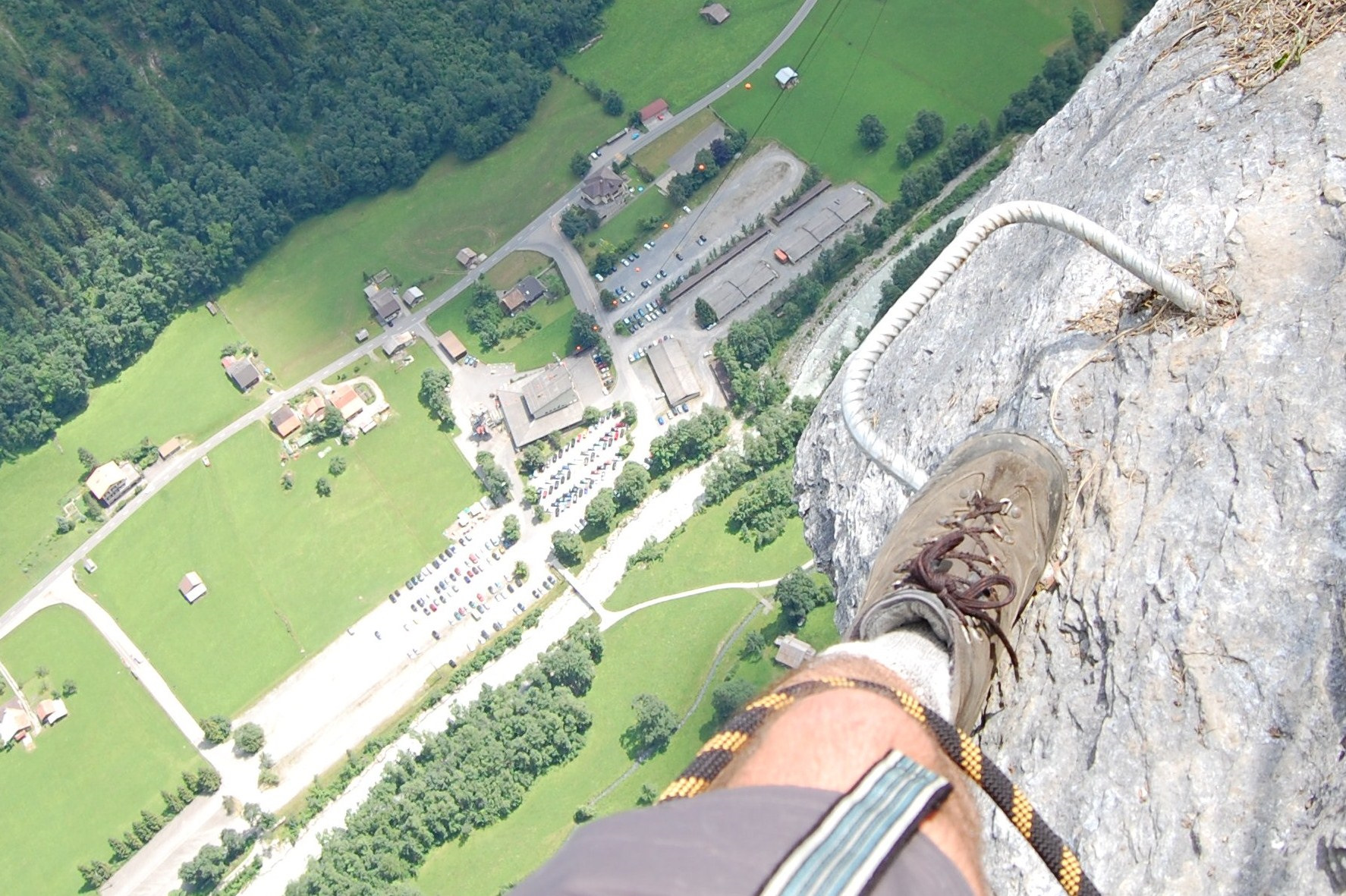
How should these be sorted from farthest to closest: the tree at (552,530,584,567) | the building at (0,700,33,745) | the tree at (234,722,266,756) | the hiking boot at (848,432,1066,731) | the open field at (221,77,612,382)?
the open field at (221,77,612,382) → the building at (0,700,33,745) → the tree at (552,530,584,567) → the tree at (234,722,266,756) → the hiking boot at (848,432,1066,731)

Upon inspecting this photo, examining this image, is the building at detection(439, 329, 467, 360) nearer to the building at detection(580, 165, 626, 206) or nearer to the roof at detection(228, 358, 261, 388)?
the roof at detection(228, 358, 261, 388)

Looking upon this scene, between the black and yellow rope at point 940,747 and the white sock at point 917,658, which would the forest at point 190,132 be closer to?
the white sock at point 917,658

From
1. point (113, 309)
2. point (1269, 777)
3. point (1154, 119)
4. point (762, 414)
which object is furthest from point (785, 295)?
point (1269, 777)

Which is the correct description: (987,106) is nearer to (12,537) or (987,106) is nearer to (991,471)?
(991,471)

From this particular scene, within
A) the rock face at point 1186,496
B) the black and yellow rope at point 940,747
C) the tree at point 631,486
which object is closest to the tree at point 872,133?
the tree at point 631,486

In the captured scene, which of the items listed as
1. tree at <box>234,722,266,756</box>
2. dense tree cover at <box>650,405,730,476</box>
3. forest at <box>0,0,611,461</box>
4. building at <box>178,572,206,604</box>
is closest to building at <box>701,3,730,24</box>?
forest at <box>0,0,611,461</box>

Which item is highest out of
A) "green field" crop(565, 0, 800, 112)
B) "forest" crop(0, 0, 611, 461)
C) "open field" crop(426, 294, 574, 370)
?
"forest" crop(0, 0, 611, 461)
